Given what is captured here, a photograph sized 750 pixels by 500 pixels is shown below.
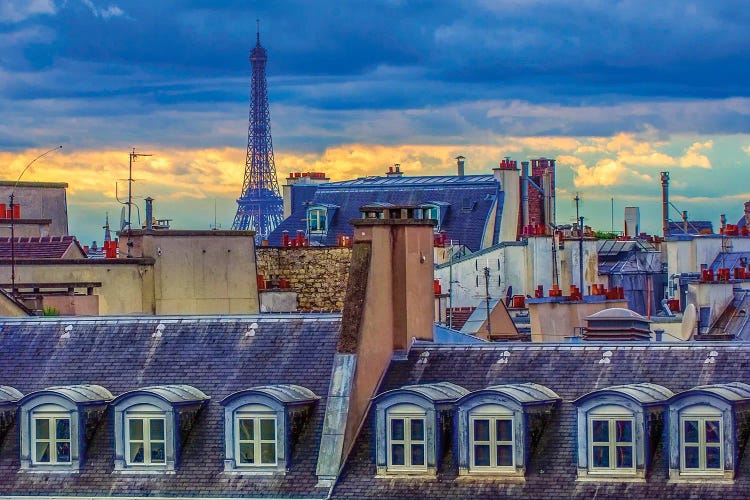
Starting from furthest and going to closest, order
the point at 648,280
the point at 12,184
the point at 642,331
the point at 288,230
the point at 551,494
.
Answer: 1. the point at 288,230
2. the point at 648,280
3. the point at 12,184
4. the point at 642,331
5. the point at 551,494

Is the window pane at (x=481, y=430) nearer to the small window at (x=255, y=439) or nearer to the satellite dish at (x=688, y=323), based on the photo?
the small window at (x=255, y=439)

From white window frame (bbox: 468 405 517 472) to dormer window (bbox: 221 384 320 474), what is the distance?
3.13 metres

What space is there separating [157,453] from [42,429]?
6.82 ft

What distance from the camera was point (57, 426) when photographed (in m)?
39.9

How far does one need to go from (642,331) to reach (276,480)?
11371mm

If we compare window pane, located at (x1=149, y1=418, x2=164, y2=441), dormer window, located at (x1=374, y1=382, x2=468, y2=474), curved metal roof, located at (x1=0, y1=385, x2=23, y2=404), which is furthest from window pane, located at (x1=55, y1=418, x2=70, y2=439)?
dormer window, located at (x1=374, y1=382, x2=468, y2=474)

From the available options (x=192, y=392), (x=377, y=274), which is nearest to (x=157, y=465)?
(x=192, y=392)

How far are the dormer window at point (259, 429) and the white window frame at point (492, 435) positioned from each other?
10.3ft

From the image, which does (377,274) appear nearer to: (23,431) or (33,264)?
(23,431)

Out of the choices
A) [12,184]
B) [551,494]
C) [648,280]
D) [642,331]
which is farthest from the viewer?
[648,280]

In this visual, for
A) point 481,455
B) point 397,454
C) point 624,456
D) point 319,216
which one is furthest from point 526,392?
point 319,216

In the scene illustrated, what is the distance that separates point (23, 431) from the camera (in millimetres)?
39750

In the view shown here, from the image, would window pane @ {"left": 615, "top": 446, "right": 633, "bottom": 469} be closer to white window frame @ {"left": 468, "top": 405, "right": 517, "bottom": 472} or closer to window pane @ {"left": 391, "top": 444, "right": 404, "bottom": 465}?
white window frame @ {"left": 468, "top": 405, "right": 517, "bottom": 472}

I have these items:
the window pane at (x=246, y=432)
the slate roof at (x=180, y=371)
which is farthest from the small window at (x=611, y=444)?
the window pane at (x=246, y=432)
